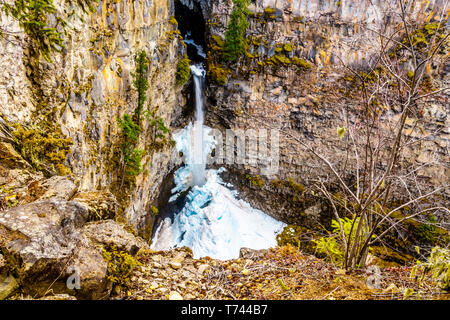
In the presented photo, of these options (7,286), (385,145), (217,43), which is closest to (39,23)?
(7,286)

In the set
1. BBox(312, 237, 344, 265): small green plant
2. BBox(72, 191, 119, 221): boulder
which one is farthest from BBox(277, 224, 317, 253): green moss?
BBox(72, 191, 119, 221): boulder

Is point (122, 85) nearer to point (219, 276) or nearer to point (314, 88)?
point (219, 276)

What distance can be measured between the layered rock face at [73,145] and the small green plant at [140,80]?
23cm

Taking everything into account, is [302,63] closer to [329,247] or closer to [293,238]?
[293,238]

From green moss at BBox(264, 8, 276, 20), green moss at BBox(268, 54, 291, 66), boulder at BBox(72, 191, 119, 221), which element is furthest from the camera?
green moss at BBox(268, 54, 291, 66)

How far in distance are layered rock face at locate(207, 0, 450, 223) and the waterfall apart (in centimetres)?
69

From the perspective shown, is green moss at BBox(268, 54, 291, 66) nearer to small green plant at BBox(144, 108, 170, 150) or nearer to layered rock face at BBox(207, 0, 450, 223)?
layered rock face at BBox(207, 0, 450, 223)

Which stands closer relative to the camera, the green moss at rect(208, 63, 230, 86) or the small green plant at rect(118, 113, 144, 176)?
the small green plant at rect(118, 113, 144, 176)

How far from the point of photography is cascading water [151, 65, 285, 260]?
47.2 feet

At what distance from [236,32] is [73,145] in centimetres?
1433

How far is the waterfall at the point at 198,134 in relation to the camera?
57.7 ft

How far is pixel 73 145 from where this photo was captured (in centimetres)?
561
